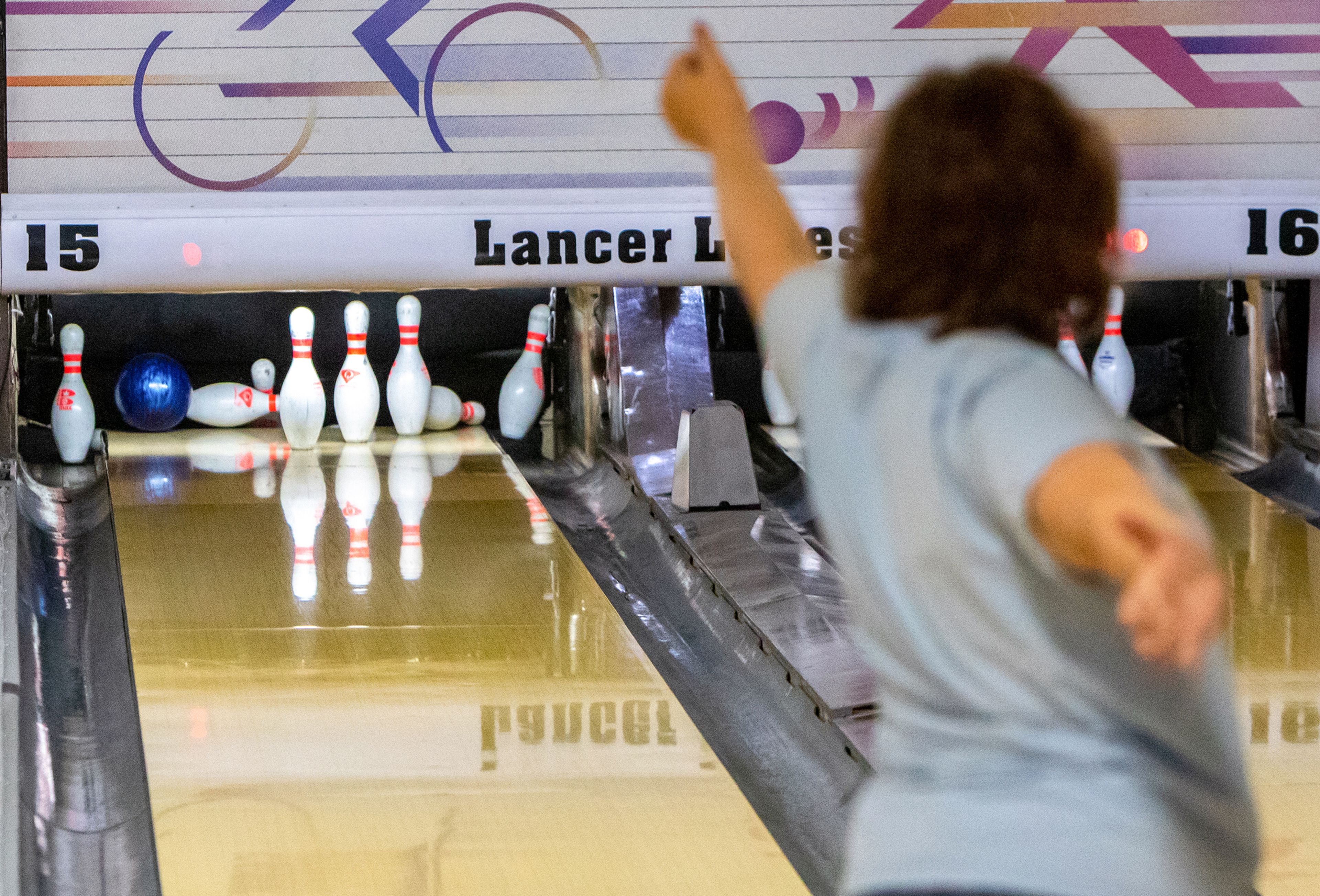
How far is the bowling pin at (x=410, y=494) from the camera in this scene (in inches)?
124

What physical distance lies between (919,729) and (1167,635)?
0.19 metres

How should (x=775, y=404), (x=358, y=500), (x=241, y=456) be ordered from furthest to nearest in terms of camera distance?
1. (x=775, y=404)
2. (x=241, y=456)
3. (x=358, y=500)

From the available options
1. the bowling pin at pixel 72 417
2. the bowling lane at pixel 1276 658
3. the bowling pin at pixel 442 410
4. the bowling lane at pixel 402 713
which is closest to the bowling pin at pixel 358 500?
the bowling lane at pixel 402 713

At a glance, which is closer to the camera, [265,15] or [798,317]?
[798,317]

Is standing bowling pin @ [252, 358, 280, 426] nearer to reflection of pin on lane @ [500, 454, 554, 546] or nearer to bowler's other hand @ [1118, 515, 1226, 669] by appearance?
reflection of pin on lane @ [500, 454, 554, 546]

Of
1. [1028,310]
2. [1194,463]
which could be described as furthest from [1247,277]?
[1028,310]

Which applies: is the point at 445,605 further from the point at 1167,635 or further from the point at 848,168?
the point at 1167,635

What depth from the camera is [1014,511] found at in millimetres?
765

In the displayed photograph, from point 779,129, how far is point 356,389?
54.0 inches

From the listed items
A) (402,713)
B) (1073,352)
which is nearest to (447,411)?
(1073,352)

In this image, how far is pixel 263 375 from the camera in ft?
14.0

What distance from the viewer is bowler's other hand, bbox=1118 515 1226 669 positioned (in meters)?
0.68

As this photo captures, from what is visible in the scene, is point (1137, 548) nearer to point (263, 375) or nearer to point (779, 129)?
point (779, 129)

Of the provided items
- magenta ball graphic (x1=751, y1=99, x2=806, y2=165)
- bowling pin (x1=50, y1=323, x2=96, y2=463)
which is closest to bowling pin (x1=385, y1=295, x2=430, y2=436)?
bowling pin (x1=50, y1=323, x2=96, y2=463)
